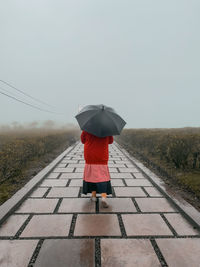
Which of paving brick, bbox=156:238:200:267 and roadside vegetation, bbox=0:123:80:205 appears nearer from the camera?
paving brick, bbox=156:238:200:267

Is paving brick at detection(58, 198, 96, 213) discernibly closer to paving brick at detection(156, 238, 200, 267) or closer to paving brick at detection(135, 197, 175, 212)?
paving brick at detection(135, 197, 175, 212)

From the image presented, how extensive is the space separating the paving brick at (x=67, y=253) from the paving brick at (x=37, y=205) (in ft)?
2.54

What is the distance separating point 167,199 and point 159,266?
5.24 ft

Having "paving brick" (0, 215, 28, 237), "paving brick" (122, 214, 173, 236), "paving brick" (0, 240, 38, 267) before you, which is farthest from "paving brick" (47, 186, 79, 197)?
"paving brick" (0, 240, 38, 267)

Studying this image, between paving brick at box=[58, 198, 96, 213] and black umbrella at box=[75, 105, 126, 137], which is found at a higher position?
black umbrella at box=[75, 105, 126, 137]

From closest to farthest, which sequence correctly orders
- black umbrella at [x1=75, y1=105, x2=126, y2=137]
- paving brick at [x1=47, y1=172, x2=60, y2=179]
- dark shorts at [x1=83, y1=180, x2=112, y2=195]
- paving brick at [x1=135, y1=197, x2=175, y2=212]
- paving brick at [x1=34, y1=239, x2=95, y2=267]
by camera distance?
paving brick at [x1=34, y1=239, x2=95, y2=267] < black umbrella at [x1=75, y1=105, x2=126, y2=137] < paving brick at [x1=135, y1=197, x2=175, y2=212] < dark shorts at [x1=83, y1=180, x2=112, y2=195] < paving brick at [x1=47, y1=172, x2=60, y2=179]

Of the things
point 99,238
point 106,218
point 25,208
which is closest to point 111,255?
point 99,238

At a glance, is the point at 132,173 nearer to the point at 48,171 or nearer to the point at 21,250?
the point at 48,171

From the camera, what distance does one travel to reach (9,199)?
2.84 metres

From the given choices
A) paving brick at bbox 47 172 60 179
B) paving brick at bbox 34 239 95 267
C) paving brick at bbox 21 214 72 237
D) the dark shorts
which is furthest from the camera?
paving brick at bbox 47 172 60 179

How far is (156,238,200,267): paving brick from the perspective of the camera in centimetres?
166

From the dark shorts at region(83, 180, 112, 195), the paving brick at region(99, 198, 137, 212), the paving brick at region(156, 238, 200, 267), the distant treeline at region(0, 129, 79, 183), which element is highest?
the distant treeline at region(0, 129, 79, 183)

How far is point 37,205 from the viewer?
276cm

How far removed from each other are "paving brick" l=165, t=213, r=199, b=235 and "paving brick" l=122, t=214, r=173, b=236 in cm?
12
